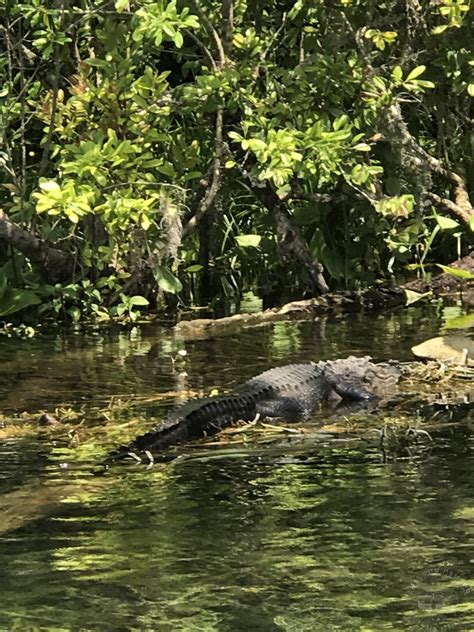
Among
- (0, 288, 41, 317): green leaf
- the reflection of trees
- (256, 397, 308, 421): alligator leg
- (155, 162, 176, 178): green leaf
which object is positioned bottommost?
the reflection of trees

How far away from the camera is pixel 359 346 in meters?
8.36

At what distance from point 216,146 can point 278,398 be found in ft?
13.0

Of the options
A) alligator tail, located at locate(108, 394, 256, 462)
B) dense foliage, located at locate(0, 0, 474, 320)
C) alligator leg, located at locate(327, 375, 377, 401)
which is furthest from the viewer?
dense foliage, located at locate(0, 0, 474, 320)

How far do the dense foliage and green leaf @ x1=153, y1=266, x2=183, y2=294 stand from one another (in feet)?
0.04

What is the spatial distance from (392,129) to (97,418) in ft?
15.2

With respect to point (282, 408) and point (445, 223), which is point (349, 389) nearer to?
point (282, 408)

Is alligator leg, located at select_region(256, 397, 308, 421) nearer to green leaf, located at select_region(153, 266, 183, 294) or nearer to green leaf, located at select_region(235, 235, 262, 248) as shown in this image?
green leaf, located at select_region(153, 266, 183, 294)

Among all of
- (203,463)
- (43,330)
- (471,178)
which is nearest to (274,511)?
(203,463)

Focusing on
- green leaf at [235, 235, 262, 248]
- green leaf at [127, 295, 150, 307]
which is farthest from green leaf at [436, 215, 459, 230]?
green leaf at [127, 295, 150, 307]

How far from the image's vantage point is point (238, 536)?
400 centimetres

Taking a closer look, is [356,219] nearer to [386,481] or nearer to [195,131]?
[195,131]

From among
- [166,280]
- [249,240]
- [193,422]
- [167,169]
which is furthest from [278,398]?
[249,240]

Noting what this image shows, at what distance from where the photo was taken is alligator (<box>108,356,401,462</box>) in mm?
5500

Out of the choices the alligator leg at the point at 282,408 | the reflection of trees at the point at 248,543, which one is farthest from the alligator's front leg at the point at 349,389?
the reflection of trees at the point at 248,543
